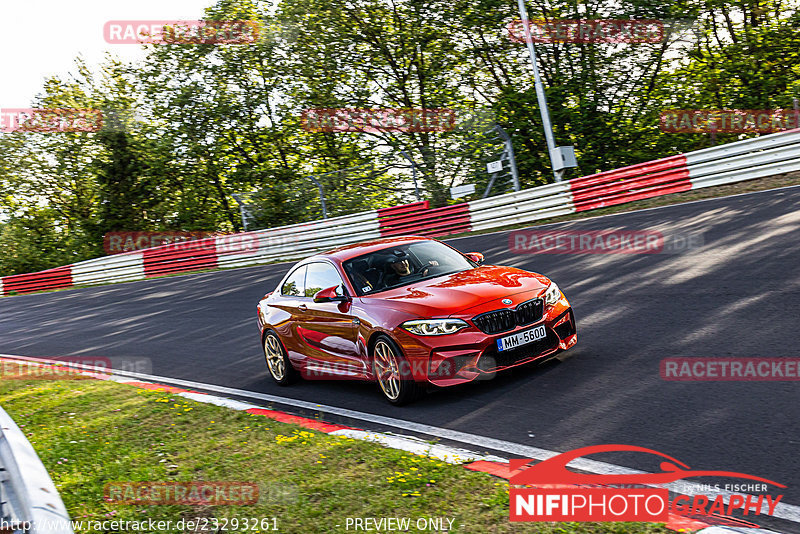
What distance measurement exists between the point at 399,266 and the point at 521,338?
5.73 feet

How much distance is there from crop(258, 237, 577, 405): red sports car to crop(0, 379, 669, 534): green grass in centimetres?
112

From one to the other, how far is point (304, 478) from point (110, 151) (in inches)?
1554

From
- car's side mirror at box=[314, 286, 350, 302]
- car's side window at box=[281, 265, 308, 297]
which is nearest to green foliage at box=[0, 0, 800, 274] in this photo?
car's side window at box=[281, 265, 308, 297]

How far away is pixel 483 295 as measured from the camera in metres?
6.93

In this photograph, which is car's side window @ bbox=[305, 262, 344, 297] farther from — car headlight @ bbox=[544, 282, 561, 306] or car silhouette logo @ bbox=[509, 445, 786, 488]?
car silhouette logo @ bbox=[509, 445, 786, 488]

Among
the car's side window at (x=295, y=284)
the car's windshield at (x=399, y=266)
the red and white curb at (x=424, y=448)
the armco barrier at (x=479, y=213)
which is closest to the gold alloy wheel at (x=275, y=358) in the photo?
the car's side window at (x=295, y=284)

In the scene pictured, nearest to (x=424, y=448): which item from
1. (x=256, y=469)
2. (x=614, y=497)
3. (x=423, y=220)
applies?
(x=256, y=469)

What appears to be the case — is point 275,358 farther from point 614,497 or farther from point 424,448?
point 614,497

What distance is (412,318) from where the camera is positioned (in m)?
6.83

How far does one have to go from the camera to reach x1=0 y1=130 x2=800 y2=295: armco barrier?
16.8m

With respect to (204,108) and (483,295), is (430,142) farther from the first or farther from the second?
(483,295)

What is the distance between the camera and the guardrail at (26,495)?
330 centimetres

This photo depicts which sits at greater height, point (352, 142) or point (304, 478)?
point (352, 142)

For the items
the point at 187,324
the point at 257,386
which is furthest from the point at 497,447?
the point at 187,324
